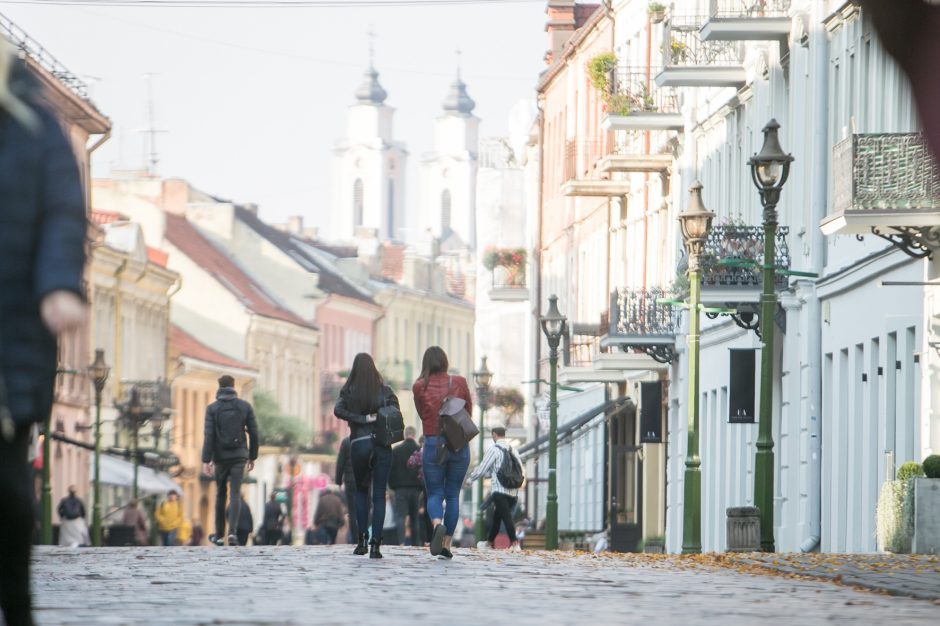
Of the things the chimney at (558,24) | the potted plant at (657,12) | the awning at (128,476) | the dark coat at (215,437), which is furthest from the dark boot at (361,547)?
the chimney at (558,24)

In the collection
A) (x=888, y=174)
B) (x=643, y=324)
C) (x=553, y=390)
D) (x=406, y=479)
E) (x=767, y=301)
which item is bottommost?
(x=406, y=479)

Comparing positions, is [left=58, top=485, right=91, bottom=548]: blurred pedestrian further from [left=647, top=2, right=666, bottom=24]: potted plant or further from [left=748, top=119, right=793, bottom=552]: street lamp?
[left=748, top=119, right=793, bottom=552]: street lamp

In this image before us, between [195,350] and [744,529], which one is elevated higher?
[195,350]

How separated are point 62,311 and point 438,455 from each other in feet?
43.2

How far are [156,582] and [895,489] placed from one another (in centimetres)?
1017

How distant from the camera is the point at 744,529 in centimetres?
2512

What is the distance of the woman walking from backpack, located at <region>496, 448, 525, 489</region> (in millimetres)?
10629

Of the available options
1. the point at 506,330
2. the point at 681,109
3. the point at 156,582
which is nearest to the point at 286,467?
the point at 506,330

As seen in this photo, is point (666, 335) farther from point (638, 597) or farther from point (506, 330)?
point (506, 330)

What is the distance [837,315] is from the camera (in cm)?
3125

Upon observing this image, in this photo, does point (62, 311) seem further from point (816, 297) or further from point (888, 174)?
point (816, 297)

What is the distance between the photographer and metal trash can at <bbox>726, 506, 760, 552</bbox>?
25047 mm

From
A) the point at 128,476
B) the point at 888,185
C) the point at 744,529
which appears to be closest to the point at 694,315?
the point at 744,529

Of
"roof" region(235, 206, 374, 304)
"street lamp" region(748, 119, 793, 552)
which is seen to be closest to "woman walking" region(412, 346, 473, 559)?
"street lamp" region(748, 119, 793, 552)
